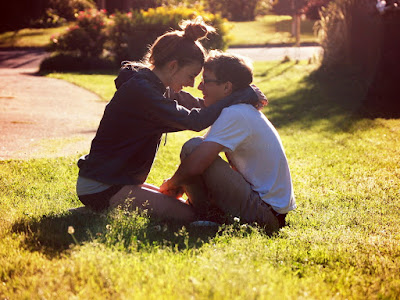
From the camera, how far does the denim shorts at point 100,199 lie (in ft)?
13.0

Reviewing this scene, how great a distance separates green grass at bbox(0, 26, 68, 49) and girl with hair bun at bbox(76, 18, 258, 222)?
18283 mm

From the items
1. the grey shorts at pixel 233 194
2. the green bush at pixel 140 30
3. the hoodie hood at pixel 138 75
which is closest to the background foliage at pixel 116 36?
the green bush at pixel 140 30

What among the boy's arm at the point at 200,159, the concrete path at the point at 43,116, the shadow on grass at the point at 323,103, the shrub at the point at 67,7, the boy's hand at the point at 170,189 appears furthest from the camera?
the shrub at the point at 67,7

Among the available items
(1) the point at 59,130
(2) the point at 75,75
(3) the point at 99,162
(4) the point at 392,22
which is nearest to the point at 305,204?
(3) the point at 99,162

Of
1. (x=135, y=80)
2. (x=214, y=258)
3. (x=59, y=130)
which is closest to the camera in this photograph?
A: (x=214, y=258)

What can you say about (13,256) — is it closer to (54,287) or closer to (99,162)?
(54,287)

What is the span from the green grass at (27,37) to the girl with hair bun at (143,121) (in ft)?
60.0

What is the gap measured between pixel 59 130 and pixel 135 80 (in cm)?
437

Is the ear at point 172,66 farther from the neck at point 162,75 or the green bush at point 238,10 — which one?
the green bush at point 238,10

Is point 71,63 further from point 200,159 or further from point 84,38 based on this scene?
point 200,159

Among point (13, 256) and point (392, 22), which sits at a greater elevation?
point (392, 22)

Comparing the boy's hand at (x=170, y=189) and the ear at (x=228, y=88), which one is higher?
the ear at (x=228, y=88)

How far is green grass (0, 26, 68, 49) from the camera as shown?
2173 cm

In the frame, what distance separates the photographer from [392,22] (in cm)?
1024
